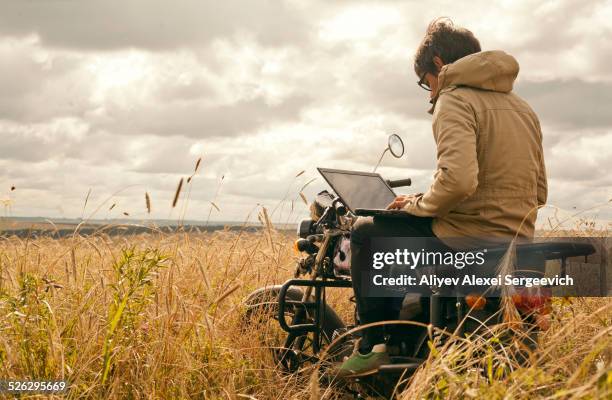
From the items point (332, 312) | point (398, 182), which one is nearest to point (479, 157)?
point (398, 182)

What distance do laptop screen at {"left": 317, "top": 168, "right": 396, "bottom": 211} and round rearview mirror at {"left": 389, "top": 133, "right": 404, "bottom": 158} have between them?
10.7 inches

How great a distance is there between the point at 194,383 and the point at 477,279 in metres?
1.78

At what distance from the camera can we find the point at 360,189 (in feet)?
14.5

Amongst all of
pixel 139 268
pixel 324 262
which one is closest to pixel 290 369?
pixel 324 262

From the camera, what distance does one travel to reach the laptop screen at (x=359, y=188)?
4.18 meters

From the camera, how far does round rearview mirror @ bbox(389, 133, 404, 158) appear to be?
A: 4.48 metres

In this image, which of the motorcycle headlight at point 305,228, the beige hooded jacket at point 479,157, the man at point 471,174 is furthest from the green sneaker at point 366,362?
the motorcycle headlight at point 305,228

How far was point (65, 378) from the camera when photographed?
3631mm

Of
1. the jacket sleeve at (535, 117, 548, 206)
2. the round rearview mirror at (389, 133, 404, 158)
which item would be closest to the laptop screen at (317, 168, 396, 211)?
the round rearview mirror at (389, 133, 404, 158)

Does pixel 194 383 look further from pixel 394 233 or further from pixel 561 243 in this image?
pixel 561 243

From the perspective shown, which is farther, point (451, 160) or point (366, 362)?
point (366, 362)

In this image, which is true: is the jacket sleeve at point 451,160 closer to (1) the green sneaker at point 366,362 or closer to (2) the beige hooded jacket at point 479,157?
(2) the beige hooded jacket at point 479,157

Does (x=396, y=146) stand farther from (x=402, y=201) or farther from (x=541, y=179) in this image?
(x=541, y=179)

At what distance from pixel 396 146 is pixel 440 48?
728 millimetres
